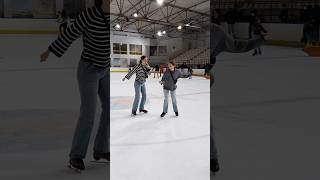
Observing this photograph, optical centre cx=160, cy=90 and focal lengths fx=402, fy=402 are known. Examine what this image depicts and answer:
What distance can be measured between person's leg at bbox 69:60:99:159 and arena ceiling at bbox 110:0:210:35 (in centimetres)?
1494

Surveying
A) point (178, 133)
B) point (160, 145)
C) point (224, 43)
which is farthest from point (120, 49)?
point (224, 43)

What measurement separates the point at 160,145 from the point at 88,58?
108 centimetres

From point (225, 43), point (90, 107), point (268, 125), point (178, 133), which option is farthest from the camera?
point (268, 125)

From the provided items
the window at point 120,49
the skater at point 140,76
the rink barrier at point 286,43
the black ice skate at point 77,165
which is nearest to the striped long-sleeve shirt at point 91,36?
the black ice skate at point 77,165

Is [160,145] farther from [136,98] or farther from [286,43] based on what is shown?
[286,43]

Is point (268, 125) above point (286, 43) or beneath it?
beneath

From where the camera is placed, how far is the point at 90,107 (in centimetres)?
238

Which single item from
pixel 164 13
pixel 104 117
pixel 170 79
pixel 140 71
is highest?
pixel 164 13

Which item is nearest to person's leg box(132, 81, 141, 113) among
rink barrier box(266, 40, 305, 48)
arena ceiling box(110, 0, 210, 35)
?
rink barrier box(266, 40, 305, 48)

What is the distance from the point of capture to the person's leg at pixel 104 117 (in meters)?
2.48

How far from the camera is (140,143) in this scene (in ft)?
10.3

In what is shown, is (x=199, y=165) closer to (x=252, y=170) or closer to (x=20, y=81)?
(x=252, y=170)

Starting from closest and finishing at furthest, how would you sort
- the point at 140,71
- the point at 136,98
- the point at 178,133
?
the point at 178,133
the point at 136,98
the point at 140,71

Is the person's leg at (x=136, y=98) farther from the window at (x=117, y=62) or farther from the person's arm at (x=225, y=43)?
the window at (x=117, y=62)
